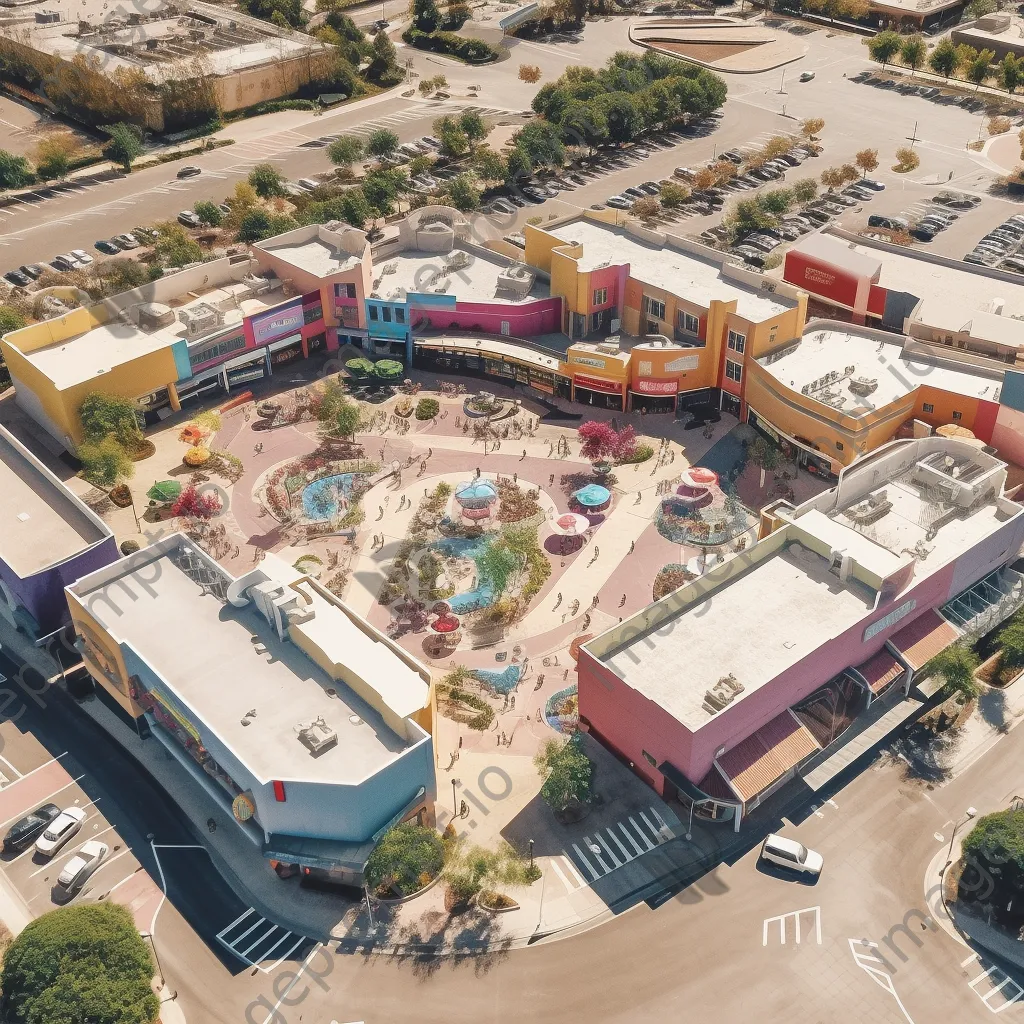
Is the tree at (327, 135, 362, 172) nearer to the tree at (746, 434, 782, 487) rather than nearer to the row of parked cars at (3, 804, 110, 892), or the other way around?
the tree at (746, 434, 782, 487)

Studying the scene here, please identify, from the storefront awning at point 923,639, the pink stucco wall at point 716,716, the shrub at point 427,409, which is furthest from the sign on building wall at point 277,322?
the storefront awning at point 923,639

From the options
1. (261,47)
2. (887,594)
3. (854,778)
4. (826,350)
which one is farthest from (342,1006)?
(261,47)

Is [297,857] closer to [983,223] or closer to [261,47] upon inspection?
[983,223]

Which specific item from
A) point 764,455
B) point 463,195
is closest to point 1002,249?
point 764,455

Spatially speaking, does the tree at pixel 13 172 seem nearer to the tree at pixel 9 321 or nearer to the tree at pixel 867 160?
the tree at pixel 9 321

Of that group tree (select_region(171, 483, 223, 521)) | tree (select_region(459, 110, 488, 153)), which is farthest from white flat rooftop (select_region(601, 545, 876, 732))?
tree (select_region(459, 110, 488, 153))

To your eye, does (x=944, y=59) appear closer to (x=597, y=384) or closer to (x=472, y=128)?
(x=472, y=128)
